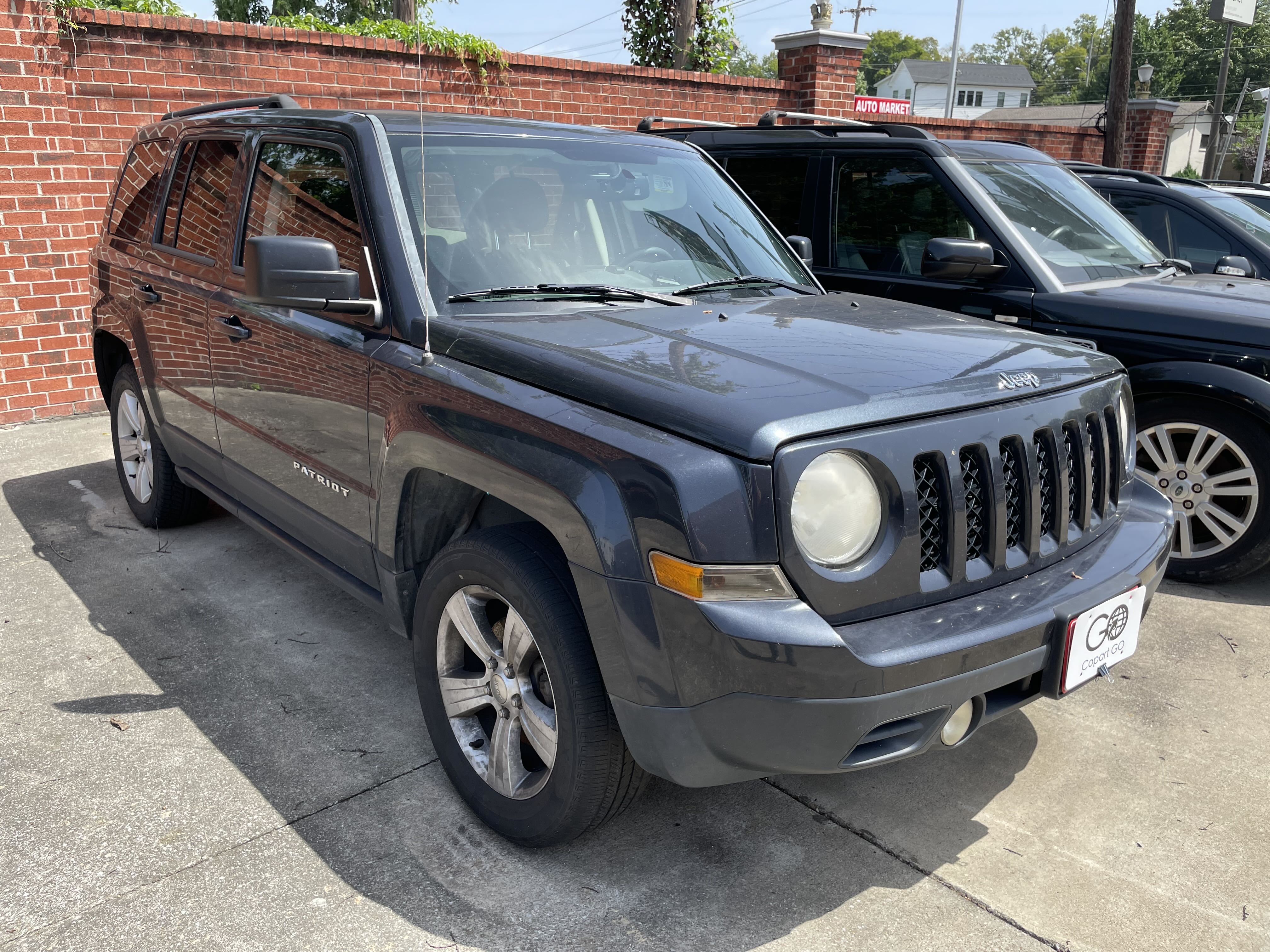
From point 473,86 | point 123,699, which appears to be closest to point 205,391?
point 123,699

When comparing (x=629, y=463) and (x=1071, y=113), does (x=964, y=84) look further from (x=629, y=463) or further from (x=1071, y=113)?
(x=629, y=463)

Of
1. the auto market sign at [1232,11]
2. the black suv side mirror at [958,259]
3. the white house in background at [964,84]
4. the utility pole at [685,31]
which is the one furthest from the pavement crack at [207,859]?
the white house in background at [964,84]

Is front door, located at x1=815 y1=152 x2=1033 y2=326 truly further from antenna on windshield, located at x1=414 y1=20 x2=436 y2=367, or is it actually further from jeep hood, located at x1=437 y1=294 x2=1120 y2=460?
antenna on windshield, located at x1=414 y1=20 x2=436 y2=367

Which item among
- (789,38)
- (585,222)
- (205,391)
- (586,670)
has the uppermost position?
(789,38)

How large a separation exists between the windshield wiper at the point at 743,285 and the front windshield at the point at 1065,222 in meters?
1.97

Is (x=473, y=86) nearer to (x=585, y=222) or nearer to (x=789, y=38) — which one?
(x=789, y=38)

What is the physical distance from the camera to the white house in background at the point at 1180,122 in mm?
61125

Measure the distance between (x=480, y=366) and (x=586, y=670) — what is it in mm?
847

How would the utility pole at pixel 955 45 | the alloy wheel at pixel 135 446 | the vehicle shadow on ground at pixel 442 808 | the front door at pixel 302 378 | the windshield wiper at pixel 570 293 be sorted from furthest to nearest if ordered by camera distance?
the utility pole at pixel 955 45 < the alloy wheel at pixel 135 446 < the front door at pixel 302 378 < the windshield wiper at pixel 570 293 < the vehicle shadow on ground at pixel 442 808

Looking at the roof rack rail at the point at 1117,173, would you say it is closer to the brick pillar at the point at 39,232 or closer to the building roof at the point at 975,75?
the brick pillar at the point at 39,232

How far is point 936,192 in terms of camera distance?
5.28 meters

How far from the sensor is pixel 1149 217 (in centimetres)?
752

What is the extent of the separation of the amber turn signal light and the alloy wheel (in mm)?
3544

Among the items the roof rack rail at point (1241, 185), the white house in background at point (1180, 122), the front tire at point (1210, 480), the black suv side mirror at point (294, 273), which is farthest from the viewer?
the white house in background at point (1180, 122)
